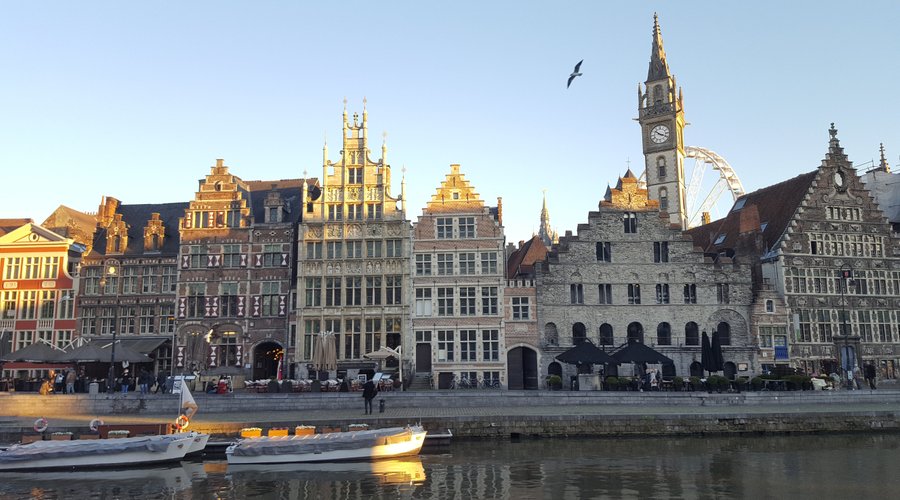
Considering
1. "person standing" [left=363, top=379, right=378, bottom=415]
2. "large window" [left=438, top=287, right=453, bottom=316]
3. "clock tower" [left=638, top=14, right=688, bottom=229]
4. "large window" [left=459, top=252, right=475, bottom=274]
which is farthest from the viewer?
"clock tower" [left=638, top=14, right=688, bottom=229]

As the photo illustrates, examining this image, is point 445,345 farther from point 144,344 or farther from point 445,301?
point 144,344

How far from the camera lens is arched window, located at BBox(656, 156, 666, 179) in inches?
3024

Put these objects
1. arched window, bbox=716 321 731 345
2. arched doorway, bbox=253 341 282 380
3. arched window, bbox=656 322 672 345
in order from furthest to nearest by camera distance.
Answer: arched doorway, bbox=253 341 282 380, arched window, bbox=716 321 731 345, arched window, bbox=656 322 672 345

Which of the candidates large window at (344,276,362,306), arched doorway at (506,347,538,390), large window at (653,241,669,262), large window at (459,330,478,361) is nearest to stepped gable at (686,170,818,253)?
large window at (653,241,669,262)

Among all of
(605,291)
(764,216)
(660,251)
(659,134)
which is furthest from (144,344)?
(659,134)

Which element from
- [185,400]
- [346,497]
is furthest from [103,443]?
[346,497]

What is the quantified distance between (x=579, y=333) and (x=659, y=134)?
41407 mm

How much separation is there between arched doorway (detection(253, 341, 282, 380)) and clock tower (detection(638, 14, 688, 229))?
146 ft

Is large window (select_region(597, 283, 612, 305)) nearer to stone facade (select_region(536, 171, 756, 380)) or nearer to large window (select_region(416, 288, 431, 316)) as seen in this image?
stone facade (select_region(536, 171, 756, 380))

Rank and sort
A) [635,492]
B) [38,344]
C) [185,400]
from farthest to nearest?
[38,344], [185,400], [635,492]

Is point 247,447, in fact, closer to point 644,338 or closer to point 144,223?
point 644,338

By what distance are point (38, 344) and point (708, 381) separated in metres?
33.3

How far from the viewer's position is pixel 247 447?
23562 millimetres

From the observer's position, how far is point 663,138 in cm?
7712
